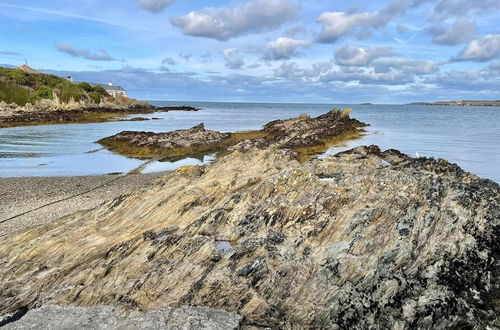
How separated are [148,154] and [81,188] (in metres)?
15.5

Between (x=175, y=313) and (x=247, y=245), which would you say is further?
(x=247, y=245)

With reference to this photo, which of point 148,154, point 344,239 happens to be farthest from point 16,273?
point 148,154

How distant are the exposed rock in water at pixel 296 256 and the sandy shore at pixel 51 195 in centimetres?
523

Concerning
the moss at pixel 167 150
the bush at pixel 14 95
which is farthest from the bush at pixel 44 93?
the moss at pixel 167 150

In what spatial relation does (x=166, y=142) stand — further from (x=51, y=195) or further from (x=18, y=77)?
(x=18, y=77)

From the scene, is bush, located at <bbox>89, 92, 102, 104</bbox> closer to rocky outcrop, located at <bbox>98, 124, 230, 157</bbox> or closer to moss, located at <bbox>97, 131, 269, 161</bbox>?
rocky outcrop, located at <bbox>98, 124, 230, 157</bbox>

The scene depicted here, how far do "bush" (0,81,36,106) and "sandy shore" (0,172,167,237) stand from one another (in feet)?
308

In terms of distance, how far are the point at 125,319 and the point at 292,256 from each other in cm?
379

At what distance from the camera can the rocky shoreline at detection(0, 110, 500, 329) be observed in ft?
27.9

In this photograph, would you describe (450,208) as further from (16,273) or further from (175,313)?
(16,273)

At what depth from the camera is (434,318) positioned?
8195 millimetres

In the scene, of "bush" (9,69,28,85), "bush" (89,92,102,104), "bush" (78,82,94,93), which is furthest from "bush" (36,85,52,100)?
"bush" (78,82,94,93)

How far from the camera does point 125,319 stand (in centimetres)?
828

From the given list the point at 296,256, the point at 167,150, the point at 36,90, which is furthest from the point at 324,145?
the point at 36,90
